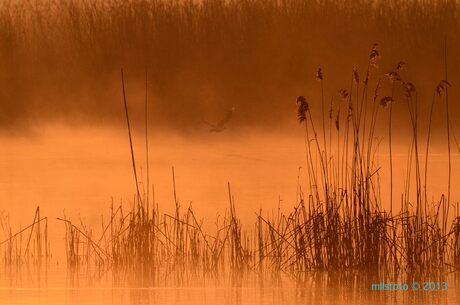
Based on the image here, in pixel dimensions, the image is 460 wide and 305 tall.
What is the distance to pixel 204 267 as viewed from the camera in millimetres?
6199

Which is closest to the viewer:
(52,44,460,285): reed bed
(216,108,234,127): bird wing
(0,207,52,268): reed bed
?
(52,44,460,285): reed bed

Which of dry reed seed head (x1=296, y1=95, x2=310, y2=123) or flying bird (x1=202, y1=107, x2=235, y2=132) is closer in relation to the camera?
dry reed seed head (x1=296, y1=95, x2=310, y2=123)

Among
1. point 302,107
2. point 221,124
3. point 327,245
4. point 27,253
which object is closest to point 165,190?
point 221,124

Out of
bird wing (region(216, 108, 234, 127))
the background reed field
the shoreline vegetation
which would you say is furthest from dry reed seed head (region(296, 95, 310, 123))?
bird wing (region(216, 108, 234, 127))

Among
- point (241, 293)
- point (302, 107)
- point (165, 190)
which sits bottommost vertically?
point (241, 293)

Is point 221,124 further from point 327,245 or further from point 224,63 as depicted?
point 327,245

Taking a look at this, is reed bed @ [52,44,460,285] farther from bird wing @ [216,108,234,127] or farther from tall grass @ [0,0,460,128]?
tall grass @ [0,0,460,128]

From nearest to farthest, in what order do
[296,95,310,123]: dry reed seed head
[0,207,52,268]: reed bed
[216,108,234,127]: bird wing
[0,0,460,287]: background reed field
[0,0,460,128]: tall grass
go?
[296,95,310,123]: dry reed seed head → [0,207,52,268]: reed bed → [216,108,234,127]: bird wing → [0,0,460,287]: background reed field → [0,0,460,128]: tall grass

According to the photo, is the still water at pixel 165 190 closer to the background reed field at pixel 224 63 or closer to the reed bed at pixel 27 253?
the reed bed at pixel 27 253

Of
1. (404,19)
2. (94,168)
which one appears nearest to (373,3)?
(404,19)

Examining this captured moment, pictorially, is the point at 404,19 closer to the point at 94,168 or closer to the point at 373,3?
the point at 373,3

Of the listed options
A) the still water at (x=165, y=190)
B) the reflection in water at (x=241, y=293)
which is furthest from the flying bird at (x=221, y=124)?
the reflection in water at (x=241, y=293)

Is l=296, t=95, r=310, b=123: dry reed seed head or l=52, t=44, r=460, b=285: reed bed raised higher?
l=296, t=95, r=310, b=123: dry reed seed head

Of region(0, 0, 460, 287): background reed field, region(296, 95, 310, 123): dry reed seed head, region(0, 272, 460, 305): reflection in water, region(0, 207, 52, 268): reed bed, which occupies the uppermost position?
region(0, 0, 460, 287): background reed field
